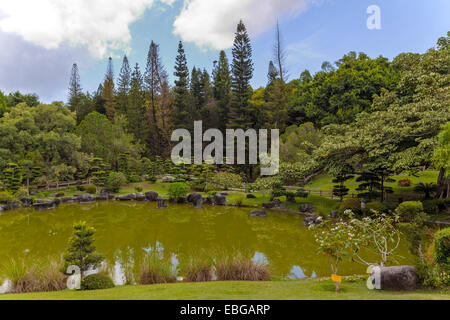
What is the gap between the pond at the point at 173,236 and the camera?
21.8 ft

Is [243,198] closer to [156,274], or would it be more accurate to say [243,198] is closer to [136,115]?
[156,274]

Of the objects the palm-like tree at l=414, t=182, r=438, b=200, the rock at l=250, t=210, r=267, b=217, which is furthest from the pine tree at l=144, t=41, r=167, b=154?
the palm-like tree at l=414, t=182, r=438, b=200

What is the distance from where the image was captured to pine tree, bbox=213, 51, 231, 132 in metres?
26.7

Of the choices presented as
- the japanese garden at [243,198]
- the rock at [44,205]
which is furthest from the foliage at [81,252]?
the rock at [44,205]

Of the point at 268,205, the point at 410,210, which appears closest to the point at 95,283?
the point at 410,210

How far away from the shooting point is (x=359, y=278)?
15.6ft

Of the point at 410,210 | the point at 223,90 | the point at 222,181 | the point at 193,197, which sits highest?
the point at 223,90

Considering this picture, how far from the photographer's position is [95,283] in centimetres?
446

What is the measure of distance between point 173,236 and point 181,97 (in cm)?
2018

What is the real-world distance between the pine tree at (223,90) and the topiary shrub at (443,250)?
874 inches

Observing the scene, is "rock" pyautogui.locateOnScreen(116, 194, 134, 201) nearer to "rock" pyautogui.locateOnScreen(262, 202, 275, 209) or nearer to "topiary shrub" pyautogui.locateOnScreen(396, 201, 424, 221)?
"rock" pyautogui.locateOnScreen(262, 202, 275, 209)

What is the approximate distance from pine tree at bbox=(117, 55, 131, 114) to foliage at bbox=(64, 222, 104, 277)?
1059 inches
